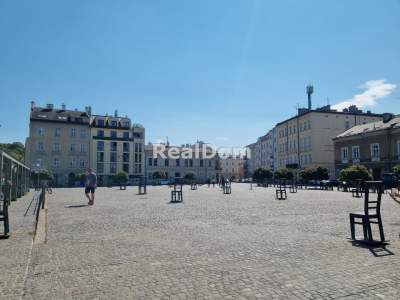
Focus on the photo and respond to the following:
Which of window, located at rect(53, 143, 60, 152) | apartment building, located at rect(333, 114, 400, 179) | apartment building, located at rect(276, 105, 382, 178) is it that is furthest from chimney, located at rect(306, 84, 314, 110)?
window, located at rect(53, 143, 60, 152)

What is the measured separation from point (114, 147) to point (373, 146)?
5409 centimetres

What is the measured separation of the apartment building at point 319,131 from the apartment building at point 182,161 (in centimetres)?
3036

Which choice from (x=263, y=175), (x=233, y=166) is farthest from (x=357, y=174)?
(x=233, y=166)

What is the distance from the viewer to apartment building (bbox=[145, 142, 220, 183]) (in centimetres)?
8900

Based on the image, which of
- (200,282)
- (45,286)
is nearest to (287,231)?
(200,282)

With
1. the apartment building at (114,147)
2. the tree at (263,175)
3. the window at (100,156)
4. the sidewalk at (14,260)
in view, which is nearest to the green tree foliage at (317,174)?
the tree at (263,175)

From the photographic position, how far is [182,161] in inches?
3637

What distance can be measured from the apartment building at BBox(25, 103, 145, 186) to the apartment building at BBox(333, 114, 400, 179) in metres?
46.9

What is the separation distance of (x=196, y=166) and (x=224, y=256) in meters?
88.3

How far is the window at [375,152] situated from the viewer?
4578 cm

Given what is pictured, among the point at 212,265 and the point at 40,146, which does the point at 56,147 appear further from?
the point at 212,265

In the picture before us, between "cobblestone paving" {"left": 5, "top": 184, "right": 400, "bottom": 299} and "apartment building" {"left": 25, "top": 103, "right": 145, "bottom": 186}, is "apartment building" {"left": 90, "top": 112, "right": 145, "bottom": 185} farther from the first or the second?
"cobblestone paving" {"left": 5, "top": 184, "right": 400, "bottom": 299}

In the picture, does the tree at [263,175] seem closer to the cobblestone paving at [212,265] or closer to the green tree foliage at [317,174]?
the green tree foliage at [317,174]

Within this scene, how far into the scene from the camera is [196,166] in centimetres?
9431
